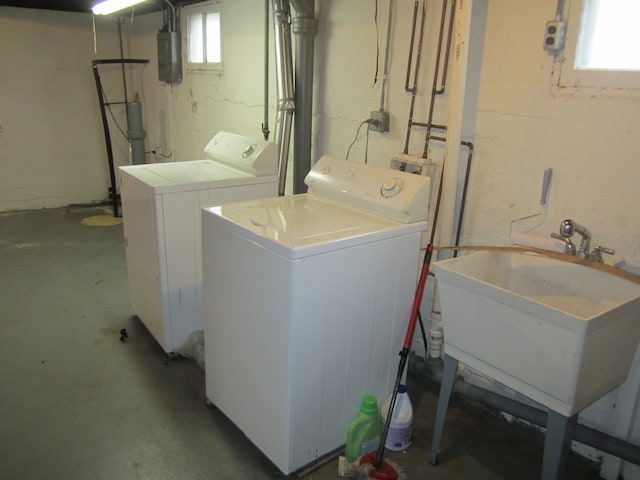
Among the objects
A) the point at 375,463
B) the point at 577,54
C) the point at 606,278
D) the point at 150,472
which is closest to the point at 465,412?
the point at 375,463

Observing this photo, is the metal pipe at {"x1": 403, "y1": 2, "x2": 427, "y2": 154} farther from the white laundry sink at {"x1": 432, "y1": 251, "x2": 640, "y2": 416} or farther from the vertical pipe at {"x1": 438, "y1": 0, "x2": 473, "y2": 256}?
the white laundry sink at {"x1": 432, "y1": 251, "x2": 640, "y2": 416}

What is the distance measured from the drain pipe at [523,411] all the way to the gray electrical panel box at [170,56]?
135 inches

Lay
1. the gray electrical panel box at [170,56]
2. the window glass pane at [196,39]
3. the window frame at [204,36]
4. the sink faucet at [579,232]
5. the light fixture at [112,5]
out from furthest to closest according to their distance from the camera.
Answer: the gray electrical panel box at [170,56] → the window glass pane at [196,39] → the window frame at [204,36] → the light fixture at [112,5] → the sink faucet at [579,232]

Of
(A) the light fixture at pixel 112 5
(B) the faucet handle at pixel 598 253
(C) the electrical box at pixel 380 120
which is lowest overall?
(B) the faucet handle at pixel 598 253

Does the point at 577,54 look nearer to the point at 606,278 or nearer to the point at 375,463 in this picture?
the point at 606,278

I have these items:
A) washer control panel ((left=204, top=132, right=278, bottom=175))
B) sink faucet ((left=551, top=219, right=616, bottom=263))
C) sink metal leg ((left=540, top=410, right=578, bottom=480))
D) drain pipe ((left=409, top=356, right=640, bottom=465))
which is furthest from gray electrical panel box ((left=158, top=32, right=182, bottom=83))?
sink metal leg ((left=540, top=410, right=578, bottom=480))

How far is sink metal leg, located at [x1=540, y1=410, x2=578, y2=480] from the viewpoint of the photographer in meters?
1.45

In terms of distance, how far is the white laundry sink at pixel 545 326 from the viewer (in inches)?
53.3

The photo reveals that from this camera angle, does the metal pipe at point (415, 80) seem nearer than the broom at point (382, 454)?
No

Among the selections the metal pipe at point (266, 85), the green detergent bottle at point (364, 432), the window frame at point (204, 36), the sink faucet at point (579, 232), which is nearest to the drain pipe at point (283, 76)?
the metal pipe at point (266, 85)

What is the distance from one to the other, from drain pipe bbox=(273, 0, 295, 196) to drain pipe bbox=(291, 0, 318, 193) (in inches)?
2.0

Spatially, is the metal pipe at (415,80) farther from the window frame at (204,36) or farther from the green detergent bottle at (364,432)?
the window frame at (204,36)

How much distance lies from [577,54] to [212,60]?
3008 millimetres

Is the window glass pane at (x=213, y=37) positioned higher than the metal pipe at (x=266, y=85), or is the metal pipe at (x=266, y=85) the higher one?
the window glass pane at (x=213, y=37)
